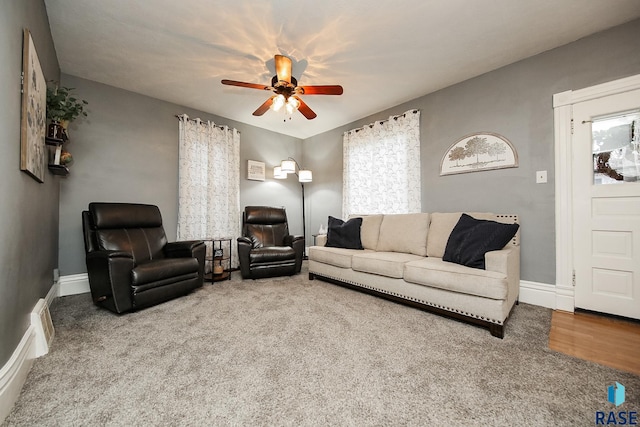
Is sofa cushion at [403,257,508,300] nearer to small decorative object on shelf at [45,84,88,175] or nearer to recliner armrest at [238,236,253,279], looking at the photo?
recliner armrest at [238,236,253,279]

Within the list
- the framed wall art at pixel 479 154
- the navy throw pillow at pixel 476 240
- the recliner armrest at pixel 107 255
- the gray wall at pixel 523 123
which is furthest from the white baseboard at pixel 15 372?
the framed wall art at pixel 479 154

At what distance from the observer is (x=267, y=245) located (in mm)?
3990

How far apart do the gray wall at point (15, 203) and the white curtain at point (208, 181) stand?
5.60 ft

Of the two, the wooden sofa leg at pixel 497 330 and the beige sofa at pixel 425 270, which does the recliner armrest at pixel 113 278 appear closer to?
the beige sofa at pixel 425 270

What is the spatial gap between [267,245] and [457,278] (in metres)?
2.77

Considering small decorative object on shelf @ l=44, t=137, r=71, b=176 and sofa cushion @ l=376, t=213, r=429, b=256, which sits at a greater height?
small decorative object on shelf @ l=44, t=137, r=71, b=176

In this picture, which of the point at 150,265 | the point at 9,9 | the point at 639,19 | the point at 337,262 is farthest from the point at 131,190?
the point at 639,19

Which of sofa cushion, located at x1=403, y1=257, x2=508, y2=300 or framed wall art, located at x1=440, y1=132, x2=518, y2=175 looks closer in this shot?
sofa cushion, located at x1=403, y1=257, x2=508, y2=300

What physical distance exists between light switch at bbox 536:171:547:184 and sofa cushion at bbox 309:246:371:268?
1.95 meters

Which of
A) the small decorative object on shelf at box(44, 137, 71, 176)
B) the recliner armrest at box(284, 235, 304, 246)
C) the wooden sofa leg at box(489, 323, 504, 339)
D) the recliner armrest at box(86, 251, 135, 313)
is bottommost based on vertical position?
the wooden sofa leg at box(489, 323, 504, 339)

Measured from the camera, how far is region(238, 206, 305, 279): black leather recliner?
134 inches

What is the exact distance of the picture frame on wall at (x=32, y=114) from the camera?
4.89 ft

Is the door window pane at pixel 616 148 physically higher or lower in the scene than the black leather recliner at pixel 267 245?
higher

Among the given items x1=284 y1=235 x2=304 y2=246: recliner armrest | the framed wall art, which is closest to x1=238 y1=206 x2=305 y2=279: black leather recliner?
x1=284 y1=235 x2=304 y2=246: recliner armrest
